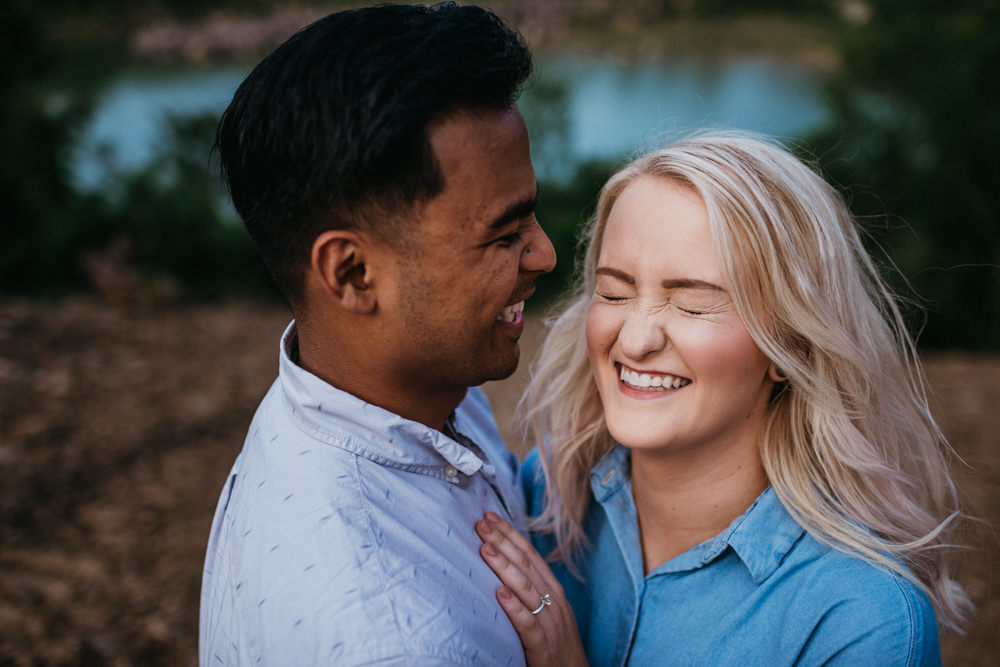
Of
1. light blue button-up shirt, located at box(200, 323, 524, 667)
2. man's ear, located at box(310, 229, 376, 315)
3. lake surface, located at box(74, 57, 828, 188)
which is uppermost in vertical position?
man's ear, located at box(310, 229, 376, 315)

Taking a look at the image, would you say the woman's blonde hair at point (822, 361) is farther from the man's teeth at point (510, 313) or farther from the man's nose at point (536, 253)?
the man's teeth at point (510, 313)

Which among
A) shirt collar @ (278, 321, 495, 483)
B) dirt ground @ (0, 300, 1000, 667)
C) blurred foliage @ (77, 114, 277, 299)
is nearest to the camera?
shirt collar @ (278, 321, 495, 483)

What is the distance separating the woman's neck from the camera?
2.04 meters

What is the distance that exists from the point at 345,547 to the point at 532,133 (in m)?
8.03

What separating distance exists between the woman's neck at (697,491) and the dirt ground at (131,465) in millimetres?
790

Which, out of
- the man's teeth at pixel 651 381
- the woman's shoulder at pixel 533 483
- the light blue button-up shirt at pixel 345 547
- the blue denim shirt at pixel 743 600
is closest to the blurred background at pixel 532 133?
the woman's shoulder at pixel 533 483

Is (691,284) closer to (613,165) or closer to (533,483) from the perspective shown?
(533,483)

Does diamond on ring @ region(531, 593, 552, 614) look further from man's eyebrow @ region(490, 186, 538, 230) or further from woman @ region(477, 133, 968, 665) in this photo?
man's eyebrow @ region(490, 186, 538, 230)

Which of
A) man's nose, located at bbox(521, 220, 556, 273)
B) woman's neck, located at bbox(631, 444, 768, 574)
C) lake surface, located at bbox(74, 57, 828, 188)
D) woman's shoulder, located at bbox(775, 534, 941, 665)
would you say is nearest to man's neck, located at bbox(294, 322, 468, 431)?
man's nose, located at bbox(521, 220, 556, 273)

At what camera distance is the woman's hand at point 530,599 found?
174cm

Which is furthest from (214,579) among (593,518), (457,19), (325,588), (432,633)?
(457,19)

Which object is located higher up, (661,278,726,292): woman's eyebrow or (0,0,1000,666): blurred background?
(661,278,726,292): woman's eyebrow

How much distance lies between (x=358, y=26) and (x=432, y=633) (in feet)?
4.09

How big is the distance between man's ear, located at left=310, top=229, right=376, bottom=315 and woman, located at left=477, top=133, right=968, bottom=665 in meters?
0.63
